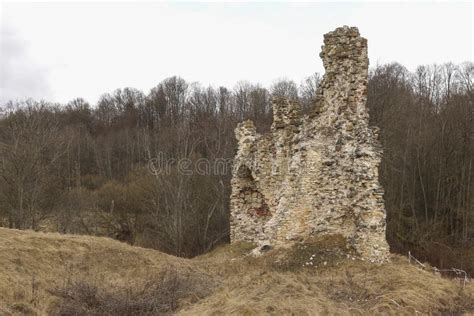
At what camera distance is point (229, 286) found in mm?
9445

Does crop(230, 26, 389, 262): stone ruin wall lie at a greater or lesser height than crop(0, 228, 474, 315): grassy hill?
greater

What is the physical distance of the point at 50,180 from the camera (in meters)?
30.5

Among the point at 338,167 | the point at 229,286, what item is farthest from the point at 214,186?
the point at 229,286

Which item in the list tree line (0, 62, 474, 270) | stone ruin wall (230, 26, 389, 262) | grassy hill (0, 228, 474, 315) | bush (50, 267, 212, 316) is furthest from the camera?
tree line (0, 62, 474, 270)

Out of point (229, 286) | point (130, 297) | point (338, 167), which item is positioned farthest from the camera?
point (338, 167)

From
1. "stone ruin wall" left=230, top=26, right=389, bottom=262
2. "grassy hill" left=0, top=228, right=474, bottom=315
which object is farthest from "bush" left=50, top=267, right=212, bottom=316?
"stone ruin wall" left=230, top=26, right=389, bottom=262

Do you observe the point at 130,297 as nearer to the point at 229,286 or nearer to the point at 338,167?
the point at 229,286

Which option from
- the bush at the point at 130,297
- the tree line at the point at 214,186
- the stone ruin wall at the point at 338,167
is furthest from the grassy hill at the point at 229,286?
the tree line at the point at 214,186

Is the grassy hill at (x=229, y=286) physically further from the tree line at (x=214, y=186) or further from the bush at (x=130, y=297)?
the tree line at (x=214, y=186)

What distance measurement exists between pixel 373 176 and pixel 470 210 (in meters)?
14.6

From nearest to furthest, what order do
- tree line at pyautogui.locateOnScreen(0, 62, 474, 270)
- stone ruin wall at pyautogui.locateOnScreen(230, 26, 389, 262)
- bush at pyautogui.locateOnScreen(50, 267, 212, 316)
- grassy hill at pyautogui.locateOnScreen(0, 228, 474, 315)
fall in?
grassy hill at pyautogui.locateOnScreen(0, 228, 474, 315) < bush at pyautogui.locateOnScreen(50, 267, 212, 316) < stone ruin wall at pyautogui.locateOnScreen(230, 26, 389, 262) < tree line at pyautogui.locateOnScreen(0, 62, 474, 270)

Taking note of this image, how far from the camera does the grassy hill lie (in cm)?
778

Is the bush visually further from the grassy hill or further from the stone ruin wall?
the stone ruin wall

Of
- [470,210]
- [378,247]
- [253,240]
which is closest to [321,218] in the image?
[378,247]
